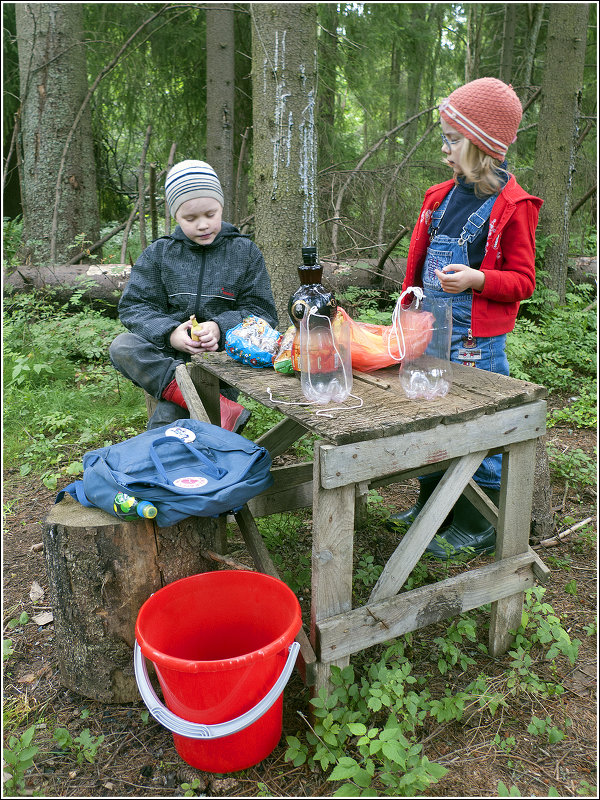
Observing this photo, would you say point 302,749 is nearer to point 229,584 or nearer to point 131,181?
point 229,584

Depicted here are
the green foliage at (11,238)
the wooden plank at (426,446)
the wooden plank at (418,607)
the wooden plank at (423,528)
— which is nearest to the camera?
the wooden plank at (426,446)

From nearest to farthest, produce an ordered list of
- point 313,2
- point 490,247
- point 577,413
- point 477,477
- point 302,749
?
point 302,749
point 490,247
point 477,477
point 313,2
point 577,413

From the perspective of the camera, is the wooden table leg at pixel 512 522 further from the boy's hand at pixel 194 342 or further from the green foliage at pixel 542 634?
the boy's hand at pixel 194 342

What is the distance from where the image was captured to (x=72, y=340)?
5.15 m

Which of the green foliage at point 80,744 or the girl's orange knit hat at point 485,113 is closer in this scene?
the green foliage at point 80,744

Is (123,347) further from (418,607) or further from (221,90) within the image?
(221,90)

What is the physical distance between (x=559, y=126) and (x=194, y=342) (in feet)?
15.9

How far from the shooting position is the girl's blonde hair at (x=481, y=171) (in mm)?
2383

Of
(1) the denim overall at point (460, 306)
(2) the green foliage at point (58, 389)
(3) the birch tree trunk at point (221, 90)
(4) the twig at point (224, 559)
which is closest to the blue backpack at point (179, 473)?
(4) the twig at point (224, 559)

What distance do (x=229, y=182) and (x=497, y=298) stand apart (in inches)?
181

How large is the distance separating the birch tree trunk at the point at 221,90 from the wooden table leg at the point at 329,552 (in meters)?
4.89

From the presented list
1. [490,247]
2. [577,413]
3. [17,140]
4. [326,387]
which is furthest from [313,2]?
[17,140]

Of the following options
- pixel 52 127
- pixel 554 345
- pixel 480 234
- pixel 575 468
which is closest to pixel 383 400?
pixel 480 234

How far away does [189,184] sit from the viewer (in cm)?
269
